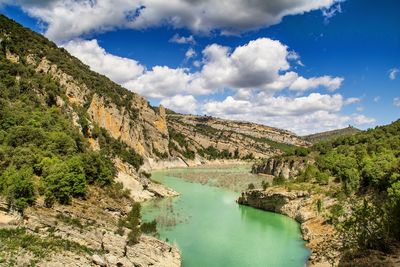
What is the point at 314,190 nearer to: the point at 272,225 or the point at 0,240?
the point at 272,225

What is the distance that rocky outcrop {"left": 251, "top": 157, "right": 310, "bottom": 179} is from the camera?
10075 cm

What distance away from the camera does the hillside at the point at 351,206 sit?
70.9 ft

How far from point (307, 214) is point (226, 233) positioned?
10.8 meters

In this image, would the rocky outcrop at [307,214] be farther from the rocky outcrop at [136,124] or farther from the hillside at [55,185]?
the rocky outcrop at [136,124]

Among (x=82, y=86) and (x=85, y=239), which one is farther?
(x=82, y=86)

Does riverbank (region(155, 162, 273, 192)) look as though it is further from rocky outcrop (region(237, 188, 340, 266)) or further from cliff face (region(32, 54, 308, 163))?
rocky outcrop (region(237, 188, 340, 266))

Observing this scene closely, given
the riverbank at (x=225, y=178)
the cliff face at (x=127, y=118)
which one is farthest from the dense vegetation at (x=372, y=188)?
the cliff face at (x=127, y=118)

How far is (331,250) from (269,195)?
22404 mm

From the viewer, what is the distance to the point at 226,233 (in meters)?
38.2

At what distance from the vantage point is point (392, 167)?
41.2m

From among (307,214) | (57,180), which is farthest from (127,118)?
(57,180)

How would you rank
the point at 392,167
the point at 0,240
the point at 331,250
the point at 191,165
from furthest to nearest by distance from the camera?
the point at 191,165 < the point at 392,167 < the point at 331,250 < the point at 0,240

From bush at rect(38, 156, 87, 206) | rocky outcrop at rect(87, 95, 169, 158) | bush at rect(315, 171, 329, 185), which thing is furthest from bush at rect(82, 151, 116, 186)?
rocky outcrop at rect(87, 95, 169, 158)

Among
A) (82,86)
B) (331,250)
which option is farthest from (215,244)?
(82,86)
